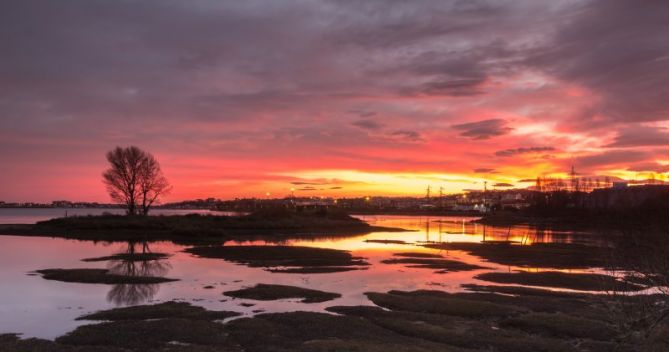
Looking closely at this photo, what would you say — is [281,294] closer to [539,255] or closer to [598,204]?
[539,255]

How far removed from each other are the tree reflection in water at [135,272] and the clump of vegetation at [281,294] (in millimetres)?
4826

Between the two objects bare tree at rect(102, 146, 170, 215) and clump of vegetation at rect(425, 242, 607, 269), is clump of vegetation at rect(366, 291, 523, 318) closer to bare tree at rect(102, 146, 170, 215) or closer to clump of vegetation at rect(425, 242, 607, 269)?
clump of vegetation at rect(425, 242, 607, 269)

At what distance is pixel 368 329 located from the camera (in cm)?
2116

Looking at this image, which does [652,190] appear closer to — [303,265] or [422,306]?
[303,265]

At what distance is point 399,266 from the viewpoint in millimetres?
43656

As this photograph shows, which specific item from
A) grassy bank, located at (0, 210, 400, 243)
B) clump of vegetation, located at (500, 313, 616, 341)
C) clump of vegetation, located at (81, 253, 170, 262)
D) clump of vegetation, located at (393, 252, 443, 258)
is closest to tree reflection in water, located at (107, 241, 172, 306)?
clump of vegetation, located at (81, 253, 170, 262)

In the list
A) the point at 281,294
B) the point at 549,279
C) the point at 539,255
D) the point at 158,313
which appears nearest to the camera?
the point at 158,313

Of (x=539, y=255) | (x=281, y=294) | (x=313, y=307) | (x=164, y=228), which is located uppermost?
(x=164, y=228)

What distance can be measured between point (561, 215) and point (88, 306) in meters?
169

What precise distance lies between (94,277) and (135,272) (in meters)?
3.83

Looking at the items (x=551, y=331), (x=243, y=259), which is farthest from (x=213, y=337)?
(x=243, y=259)

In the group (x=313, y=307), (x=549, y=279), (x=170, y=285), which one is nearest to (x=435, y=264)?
(x=549, y=279)

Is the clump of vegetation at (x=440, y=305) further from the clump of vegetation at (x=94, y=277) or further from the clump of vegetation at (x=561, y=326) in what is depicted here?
the clump of vegetation at (x=94, y=277)

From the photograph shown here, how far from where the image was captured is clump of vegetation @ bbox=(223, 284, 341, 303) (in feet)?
92.4
